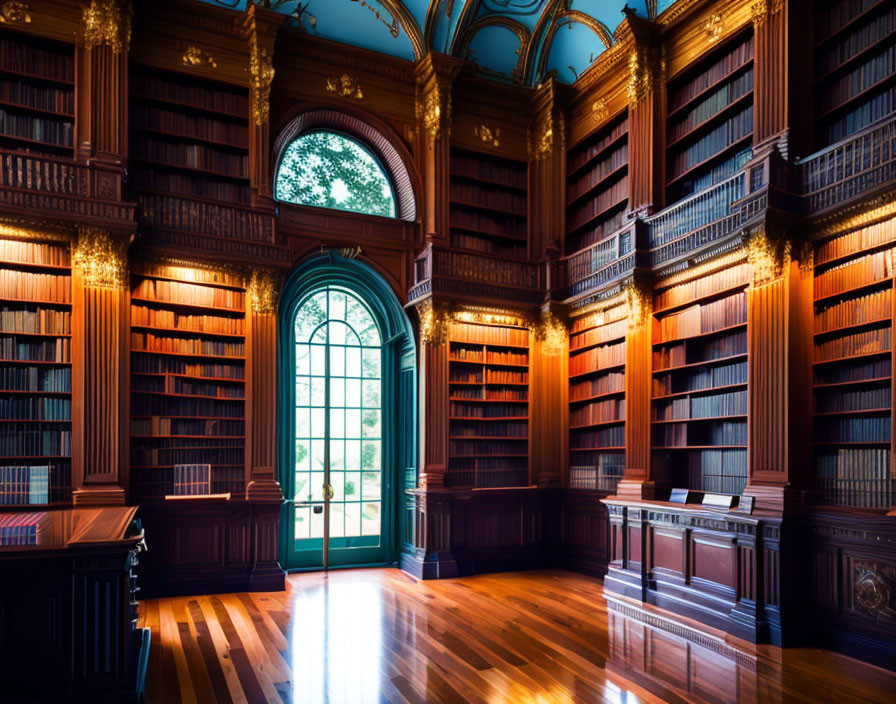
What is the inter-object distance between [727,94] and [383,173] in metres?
4.14

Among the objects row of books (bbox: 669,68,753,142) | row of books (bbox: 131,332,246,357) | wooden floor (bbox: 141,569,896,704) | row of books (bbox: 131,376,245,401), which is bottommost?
wooden floor (bbox: 141,569,896,704)

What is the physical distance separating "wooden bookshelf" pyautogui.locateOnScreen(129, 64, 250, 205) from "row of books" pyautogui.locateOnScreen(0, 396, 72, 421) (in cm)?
226

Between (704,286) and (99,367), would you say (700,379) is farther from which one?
(99,367)

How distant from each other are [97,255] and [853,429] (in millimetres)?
6643

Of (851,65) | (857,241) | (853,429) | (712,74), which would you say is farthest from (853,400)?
(712,74)

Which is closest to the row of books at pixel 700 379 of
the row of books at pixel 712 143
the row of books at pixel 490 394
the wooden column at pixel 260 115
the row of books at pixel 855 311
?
the row of books at pixel 855 311

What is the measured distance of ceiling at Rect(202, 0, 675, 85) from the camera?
26.7 ft

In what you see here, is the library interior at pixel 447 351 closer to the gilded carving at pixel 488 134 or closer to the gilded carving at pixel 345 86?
the gilded carving at pixel 345 86

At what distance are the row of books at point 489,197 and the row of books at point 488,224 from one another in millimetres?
133

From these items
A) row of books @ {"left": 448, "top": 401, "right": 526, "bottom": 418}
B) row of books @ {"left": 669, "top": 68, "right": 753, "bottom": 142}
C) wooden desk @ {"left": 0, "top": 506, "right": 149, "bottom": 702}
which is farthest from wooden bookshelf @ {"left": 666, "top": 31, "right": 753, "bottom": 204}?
wooden desk @ {"left": 0, "top": 506, "right": 149, "bottom": 702}

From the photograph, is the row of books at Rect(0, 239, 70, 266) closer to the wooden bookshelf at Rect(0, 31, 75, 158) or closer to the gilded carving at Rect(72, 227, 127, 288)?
the gilded carving at Rect(72, 227, 127, 288)

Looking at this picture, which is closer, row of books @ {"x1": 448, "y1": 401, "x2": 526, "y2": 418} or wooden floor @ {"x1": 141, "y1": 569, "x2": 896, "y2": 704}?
wooden floor @ {"x1": 141, "y1": 569, "x2": 896, "y2": 704}

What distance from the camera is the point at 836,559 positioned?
204 inches

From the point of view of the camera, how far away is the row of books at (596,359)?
7.85m
